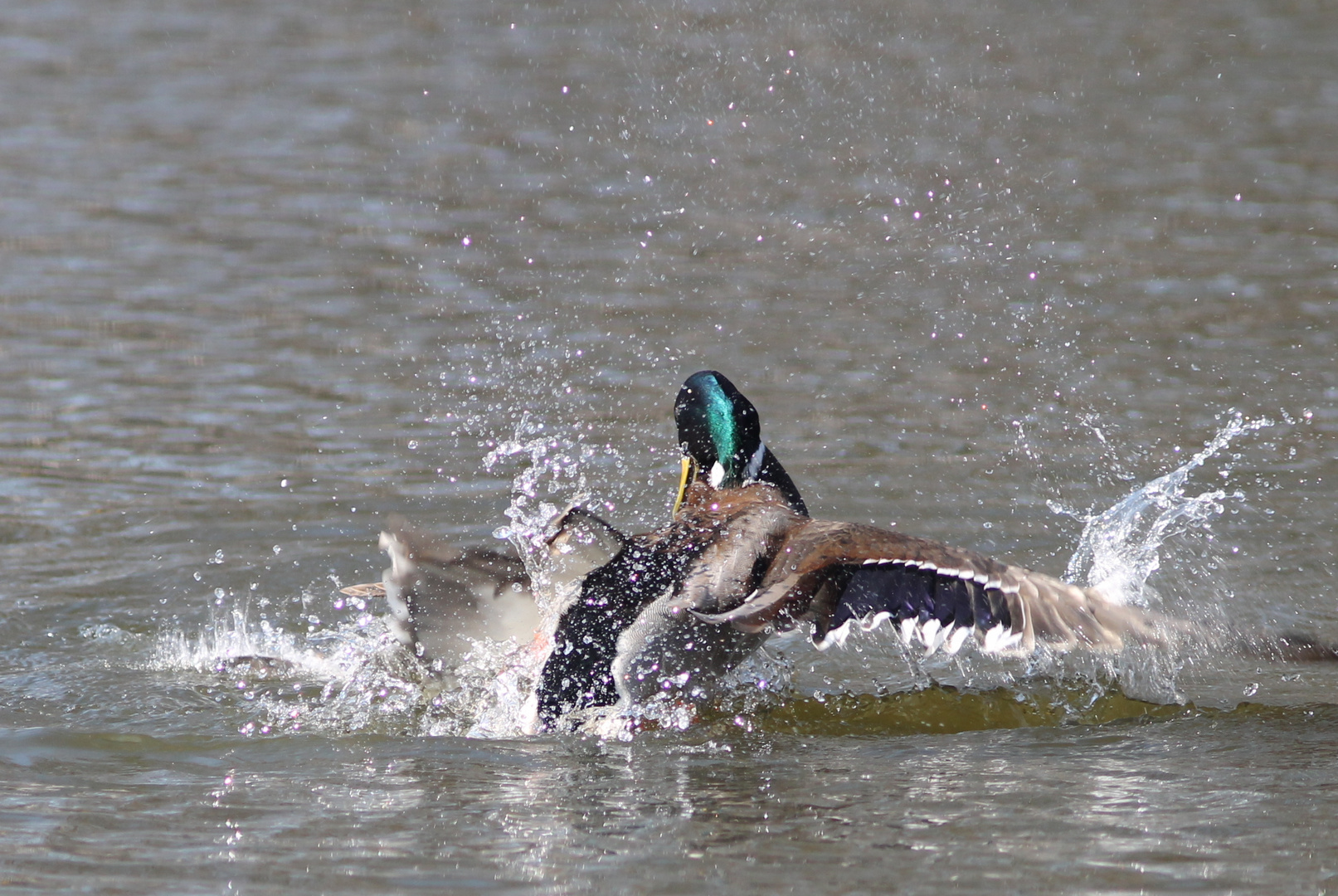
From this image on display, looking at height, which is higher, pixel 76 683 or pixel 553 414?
pixel 553 414

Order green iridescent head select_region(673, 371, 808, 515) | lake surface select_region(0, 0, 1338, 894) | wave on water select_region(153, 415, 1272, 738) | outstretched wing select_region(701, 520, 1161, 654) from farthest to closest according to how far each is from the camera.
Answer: green iridescent head select_region(673, 371, 808, 515) → wave on water select_region(153, 415, 1272, 738) → outstretched wing select_region(701, 520, 1161, 654) → lake surface select_region(0, 0, 1338, 894)

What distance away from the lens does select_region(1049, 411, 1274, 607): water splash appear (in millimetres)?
5446

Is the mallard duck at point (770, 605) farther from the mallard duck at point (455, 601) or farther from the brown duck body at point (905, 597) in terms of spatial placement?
the mallard duck at point (455, 601)

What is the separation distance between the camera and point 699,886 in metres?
3.87

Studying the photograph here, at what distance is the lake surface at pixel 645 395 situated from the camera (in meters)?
Result: 4.36

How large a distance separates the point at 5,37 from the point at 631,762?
12807 millimetres

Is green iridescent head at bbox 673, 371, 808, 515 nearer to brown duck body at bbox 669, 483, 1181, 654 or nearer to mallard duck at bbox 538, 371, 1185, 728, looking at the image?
mallard duck at bbox 538, 371, 1185, 728

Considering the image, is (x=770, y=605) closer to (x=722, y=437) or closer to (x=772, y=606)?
(x=772, y=606)

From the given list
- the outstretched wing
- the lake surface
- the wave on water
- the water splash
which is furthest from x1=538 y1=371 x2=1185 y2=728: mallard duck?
the water splash

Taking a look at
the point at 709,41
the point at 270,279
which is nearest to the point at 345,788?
the point at 270,279

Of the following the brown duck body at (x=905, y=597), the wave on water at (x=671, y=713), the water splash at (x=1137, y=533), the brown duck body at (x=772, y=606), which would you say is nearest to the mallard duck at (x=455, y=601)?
the wave on water at (x=671, y=713)

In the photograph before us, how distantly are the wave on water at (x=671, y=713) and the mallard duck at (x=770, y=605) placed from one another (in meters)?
0.12

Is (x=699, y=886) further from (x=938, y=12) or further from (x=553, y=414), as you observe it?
(x=938, y=12)

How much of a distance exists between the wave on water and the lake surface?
1.1 inches
